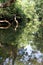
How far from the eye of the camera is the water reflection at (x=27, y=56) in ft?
19.3

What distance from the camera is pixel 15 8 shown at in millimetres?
14250

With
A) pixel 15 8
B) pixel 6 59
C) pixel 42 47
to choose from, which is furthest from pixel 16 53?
pixel 15 8

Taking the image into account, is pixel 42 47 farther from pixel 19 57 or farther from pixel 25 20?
pixel 25 20

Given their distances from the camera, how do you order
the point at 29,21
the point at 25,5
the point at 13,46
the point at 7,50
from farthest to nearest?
the point at 29,21
the point at 25,5
the point at 13,46
the point at 7,50

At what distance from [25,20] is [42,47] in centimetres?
790

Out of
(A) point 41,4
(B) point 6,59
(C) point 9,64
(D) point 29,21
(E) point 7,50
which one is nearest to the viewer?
(C) point 9,64

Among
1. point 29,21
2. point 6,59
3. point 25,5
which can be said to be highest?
point 6,59

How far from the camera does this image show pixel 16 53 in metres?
6.75

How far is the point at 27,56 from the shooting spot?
262 inches

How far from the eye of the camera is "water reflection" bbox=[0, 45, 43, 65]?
587cm

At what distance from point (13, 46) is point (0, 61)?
1849 millimetres

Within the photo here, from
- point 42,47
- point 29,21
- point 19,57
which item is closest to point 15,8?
point 29,21

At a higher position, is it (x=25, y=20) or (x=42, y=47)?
(x=42, y=47)

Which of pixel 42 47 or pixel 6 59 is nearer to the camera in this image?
pixel 6 59
